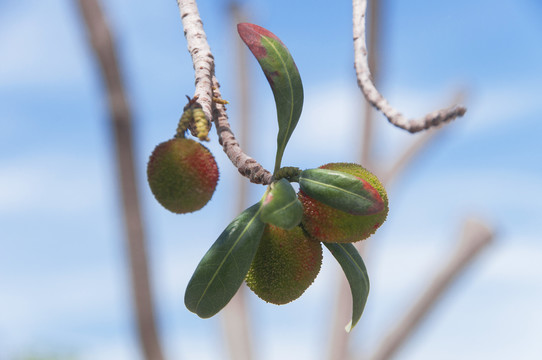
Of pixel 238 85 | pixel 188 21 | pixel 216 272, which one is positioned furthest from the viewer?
pixel 238 85

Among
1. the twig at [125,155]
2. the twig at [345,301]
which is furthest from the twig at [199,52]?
the twig at [345,301]

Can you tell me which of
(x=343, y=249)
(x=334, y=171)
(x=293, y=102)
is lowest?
(x=343, y=249)

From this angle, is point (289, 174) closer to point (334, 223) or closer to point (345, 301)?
point (334, 223)

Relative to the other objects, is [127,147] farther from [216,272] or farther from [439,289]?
[439,289]

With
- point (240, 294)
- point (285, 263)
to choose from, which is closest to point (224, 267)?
point (285, 263)

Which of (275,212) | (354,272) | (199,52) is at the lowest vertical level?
(354,272)

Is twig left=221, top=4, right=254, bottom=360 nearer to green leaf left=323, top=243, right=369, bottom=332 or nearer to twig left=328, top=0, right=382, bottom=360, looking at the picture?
twig left=328, top=0, right=382, bottom=360

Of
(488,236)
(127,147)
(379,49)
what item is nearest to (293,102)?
(127,147)

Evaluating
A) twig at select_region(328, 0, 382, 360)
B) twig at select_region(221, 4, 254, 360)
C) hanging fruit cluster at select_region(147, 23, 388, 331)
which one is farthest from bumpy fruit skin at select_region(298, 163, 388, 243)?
twig at select_region(221, 4, 254, 360)
